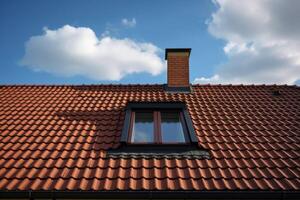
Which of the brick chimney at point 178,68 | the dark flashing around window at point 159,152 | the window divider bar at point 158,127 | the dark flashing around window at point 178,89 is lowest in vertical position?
the dark flashing around window at point 159,152

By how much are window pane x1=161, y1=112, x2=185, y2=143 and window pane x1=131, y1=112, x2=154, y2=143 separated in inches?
10.2

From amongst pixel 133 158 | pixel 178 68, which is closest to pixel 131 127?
pixel 133 158

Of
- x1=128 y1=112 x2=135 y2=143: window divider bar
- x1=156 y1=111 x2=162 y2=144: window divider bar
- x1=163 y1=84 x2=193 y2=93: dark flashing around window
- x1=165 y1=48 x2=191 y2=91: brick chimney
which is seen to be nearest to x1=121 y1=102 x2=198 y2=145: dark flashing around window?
x1=128 y1=112 x2=135 y2=143: window divider bar

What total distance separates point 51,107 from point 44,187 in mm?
3651

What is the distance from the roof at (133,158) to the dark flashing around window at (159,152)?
11 cm

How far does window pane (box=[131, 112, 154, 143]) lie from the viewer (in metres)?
6.34

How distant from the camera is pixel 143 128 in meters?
6.73

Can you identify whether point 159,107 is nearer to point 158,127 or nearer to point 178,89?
point 158,127

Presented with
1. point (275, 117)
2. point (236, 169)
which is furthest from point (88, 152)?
point (275, 117)

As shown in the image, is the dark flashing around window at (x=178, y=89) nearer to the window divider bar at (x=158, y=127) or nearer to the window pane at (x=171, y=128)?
the window pane at (x=171, y=128)

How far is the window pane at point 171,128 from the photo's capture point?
20.9 feet

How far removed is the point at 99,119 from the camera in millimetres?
7324

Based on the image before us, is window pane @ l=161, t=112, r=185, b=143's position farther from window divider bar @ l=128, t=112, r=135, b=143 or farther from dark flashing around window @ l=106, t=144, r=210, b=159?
window divider bar @ l=128, t=112, r=135, b=143

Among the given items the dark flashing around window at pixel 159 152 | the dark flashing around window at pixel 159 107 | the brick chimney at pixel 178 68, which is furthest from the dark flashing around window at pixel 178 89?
the dark flashing around window at pixel 159 152
